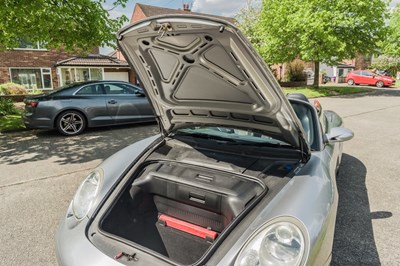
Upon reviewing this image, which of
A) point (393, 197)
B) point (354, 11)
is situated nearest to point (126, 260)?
point (393, 197)

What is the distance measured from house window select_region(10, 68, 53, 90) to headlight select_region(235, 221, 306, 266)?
2003cm

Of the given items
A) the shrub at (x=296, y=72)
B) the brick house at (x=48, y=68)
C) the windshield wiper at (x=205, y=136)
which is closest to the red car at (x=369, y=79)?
the shrub at (x=296, y=72)

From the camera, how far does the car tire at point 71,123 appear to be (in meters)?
6.59

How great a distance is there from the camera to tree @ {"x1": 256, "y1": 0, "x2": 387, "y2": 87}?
1438cm

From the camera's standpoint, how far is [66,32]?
23.1 feet

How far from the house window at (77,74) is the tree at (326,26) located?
40.2 feet

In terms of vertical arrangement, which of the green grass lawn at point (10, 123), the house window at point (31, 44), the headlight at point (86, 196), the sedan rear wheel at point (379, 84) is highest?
the house window at point (31, 44)

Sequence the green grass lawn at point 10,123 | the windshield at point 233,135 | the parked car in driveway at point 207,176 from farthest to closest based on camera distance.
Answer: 1. the green grass lawn at point 10,123
2. the windshield at point 233,135
3. the parked car in driveway at point 207,176

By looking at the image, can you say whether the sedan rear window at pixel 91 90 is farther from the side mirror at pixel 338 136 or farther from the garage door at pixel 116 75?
the garage door at pixel 116 75

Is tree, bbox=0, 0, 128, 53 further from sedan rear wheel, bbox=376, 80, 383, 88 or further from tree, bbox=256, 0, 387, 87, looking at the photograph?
sedan rear wheel, bbox=376, 80, 383, 88

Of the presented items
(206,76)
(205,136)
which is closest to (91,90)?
(205,136)

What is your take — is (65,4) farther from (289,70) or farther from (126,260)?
(289,70)

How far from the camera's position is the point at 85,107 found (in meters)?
6.76

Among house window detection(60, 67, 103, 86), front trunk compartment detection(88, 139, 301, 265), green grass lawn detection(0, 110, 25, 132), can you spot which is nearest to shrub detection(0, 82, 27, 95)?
house window detection(60, 67, 103, 86)
